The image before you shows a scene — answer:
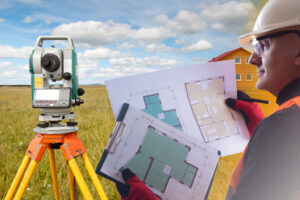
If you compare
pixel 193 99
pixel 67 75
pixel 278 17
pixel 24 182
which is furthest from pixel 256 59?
pixel 24 182

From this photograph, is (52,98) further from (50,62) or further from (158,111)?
(158,111)

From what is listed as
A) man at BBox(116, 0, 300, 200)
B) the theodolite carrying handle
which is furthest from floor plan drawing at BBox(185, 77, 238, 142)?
the theodolite carrying handle

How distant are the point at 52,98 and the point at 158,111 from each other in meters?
0.99

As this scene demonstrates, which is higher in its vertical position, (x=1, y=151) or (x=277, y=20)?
(x=277, y=20)

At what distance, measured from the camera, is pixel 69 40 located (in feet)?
7.19

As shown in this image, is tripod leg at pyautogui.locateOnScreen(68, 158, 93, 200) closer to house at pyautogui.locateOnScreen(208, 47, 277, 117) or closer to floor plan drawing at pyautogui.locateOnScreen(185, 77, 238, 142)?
floor plan drawing at pyautogui.locateOnScreen(185, 77, 238, 142)

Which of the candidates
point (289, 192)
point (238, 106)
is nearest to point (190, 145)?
point (238, 106)

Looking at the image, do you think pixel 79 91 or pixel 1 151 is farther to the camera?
pixel 1 151

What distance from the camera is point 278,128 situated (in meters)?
0.98

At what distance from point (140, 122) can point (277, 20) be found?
0.94 metres

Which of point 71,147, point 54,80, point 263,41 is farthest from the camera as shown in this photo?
point 54,80

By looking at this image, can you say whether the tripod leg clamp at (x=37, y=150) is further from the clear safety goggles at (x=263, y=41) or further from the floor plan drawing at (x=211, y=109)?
the clear safety goggles at (x=263, y=41)

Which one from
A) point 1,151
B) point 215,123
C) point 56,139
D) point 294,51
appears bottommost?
point 1,151

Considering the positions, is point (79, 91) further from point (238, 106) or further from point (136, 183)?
point (238, 106)
